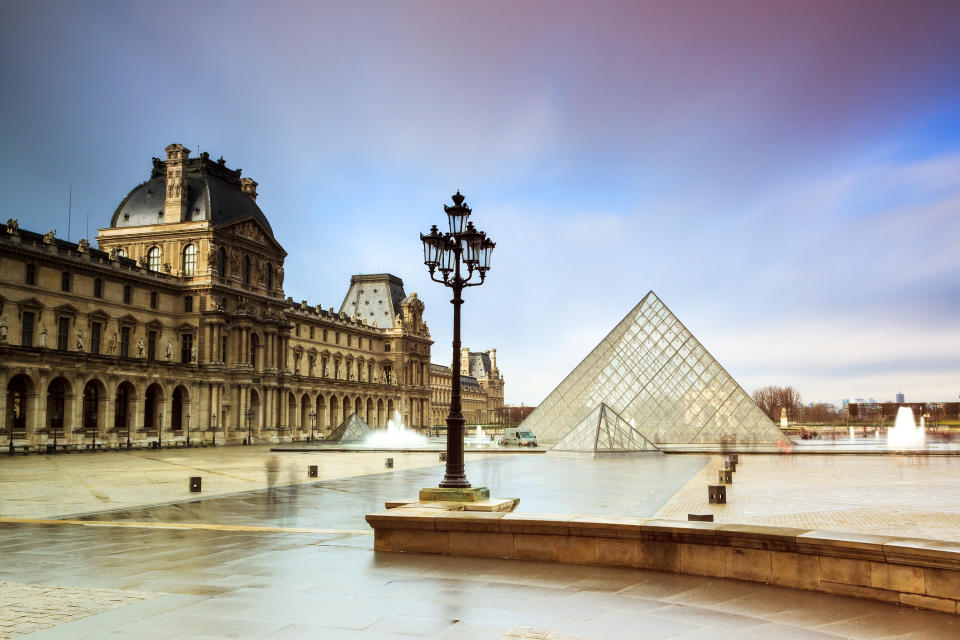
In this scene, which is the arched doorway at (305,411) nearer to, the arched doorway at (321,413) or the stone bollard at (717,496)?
the arched doorway at (321,413)

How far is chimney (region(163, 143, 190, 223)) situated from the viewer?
61.6 metres

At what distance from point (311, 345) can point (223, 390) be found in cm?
2178

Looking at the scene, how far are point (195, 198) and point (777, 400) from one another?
10993 centimetres

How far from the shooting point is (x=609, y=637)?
5.14 metres

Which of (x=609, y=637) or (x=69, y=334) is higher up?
(x=69, y=334)

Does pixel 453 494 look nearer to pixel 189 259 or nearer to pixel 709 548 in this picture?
pixel 709 548

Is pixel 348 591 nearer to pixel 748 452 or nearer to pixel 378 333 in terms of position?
pixel 748 452

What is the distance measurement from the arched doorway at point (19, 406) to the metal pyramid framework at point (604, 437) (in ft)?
96.3

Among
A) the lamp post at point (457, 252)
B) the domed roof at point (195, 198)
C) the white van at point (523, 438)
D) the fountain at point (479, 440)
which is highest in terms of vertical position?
the domed roof at point (195, 198)

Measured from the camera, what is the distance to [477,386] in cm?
17300

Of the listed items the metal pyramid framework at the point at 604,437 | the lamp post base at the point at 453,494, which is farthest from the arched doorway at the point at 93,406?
the lamp post base at the point at 453,494

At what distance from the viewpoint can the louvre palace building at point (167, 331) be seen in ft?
147

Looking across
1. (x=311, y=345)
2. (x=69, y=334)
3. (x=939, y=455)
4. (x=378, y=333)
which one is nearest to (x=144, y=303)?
(x=69, y=334)

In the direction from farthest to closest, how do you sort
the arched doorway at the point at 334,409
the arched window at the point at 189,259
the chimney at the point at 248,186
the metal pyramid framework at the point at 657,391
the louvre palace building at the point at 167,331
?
the arched doorway at the point at 334,409
the chimney at the point at 248,186
the arched window at the point at 189,259
the metal pyramid framework at the point at 657,391
the louvre palace building at the point at 167,331
